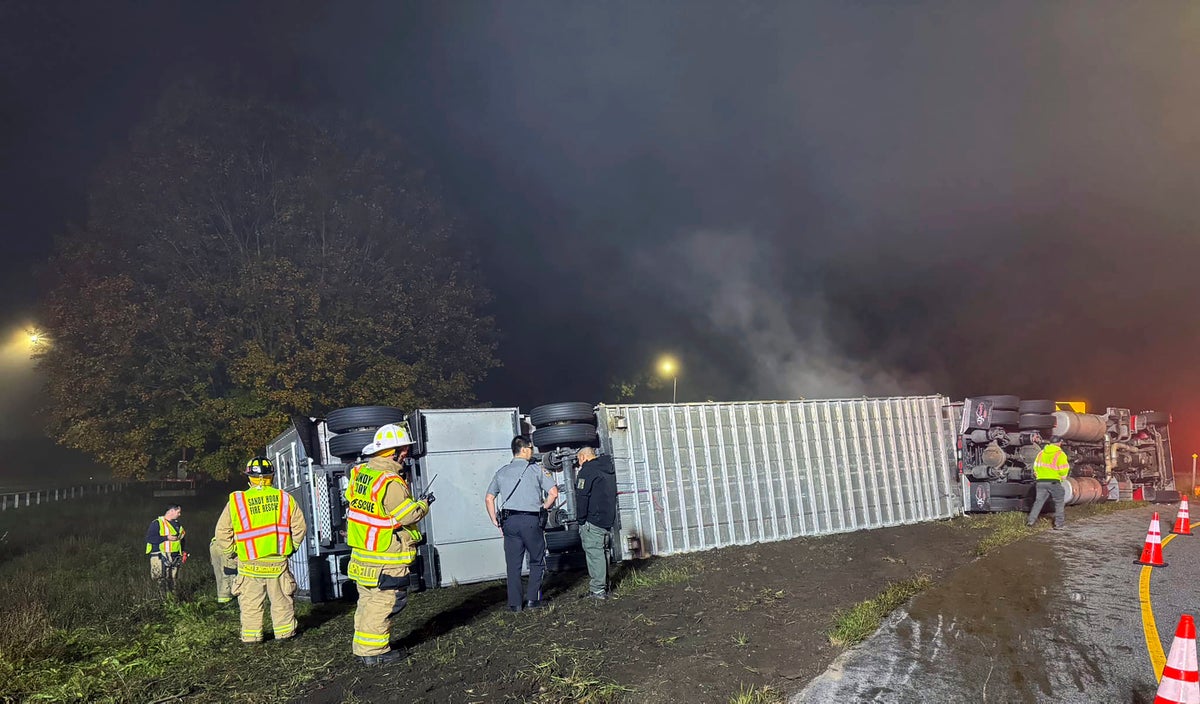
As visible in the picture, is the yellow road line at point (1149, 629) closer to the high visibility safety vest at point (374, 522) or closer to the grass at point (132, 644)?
the high visibility safety vest at point (374, 522)

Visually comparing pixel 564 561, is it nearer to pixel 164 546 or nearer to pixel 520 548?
pixel 520 548

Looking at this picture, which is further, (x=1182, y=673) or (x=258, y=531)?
(x=258, y=531)

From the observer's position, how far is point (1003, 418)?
1448 cm

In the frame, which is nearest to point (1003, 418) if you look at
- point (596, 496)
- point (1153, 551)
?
point (1153, 551)

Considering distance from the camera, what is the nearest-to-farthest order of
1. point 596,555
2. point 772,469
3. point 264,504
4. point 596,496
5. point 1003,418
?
point 264,504 < point 596,555 < point 596,496 < point 772,469 < point 1003,418

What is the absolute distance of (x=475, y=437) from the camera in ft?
32.3

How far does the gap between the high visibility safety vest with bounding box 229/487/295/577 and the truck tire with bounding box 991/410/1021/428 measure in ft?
43.4

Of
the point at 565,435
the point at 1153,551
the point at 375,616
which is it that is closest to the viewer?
the point at 375,616

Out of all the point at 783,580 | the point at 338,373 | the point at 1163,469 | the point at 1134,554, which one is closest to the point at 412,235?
the point at 338,373

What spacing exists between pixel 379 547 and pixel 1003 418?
13107 millimetres

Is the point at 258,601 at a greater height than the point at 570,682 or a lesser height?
greater

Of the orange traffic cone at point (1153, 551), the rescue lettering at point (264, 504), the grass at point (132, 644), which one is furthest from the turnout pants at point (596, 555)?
the orange traffic cone at point (1153, 551)

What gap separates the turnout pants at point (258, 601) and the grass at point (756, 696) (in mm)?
4197

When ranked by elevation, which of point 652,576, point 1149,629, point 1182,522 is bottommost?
point 1182,522
